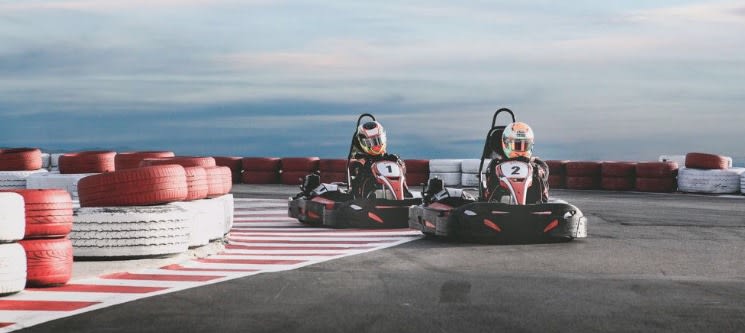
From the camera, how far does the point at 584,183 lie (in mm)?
27125

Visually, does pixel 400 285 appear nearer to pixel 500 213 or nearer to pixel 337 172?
pixel 500 213

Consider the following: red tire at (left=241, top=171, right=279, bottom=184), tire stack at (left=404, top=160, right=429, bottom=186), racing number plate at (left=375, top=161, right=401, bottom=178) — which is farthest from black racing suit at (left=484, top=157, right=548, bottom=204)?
red tire at (left=241, top=171, right=279, bottom=184)

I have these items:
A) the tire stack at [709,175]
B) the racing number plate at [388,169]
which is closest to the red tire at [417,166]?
the tire stack at [709,175]

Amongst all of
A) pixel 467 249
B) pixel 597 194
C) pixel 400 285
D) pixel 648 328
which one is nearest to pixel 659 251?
pixel 467 249

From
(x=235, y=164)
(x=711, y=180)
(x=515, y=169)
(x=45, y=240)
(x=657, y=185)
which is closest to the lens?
(x=45, y=240)

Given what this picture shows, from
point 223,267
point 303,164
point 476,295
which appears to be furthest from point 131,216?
point 303,164

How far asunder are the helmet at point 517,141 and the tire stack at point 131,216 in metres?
4.55

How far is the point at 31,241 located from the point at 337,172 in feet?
67.5

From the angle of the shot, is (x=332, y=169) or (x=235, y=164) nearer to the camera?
(x=332, y=169)

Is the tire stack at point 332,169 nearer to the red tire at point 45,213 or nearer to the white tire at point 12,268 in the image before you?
the red tire at point 45,213

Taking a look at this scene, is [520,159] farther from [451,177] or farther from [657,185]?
[451,177]

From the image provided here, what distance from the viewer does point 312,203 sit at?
14.8 m

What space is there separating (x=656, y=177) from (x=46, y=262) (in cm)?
2082

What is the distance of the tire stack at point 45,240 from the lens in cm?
810
